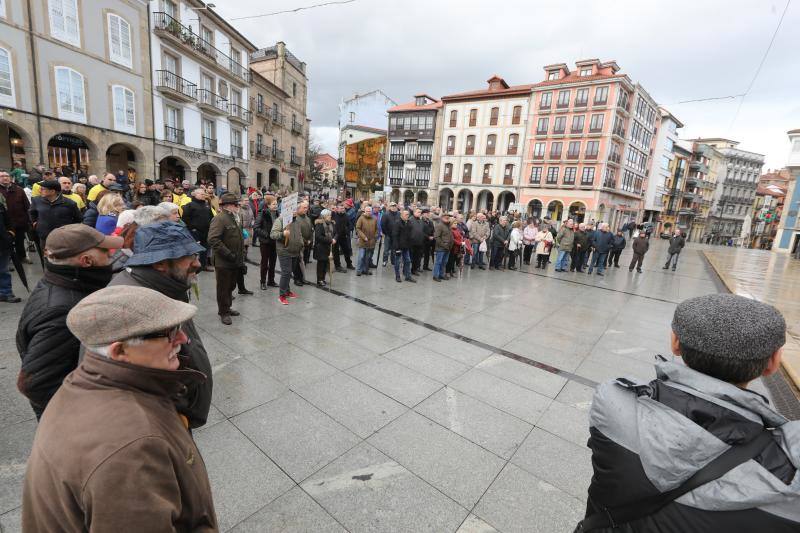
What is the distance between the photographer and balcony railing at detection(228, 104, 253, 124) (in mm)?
23359

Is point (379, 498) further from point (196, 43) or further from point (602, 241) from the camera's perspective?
point (196, 43)

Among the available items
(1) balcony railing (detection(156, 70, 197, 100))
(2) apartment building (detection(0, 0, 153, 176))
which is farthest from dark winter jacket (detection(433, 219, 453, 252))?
(1) balcony railing (detection(156, 70, 197, 100))

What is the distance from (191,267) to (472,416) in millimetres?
2708

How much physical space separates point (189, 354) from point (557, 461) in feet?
9.07

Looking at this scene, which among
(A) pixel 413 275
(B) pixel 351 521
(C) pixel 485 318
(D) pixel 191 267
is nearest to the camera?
(B) pixel 351 521

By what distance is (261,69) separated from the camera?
31.6 metres

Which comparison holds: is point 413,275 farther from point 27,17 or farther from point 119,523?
point 27,17

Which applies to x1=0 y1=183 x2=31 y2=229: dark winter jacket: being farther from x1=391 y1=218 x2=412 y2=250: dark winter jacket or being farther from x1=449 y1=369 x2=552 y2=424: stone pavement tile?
x1=449 y1=369 x2=552 y2=424: stone pavement tile

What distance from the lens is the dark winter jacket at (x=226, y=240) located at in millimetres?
5246

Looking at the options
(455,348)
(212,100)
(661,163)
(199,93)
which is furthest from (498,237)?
(661,163)

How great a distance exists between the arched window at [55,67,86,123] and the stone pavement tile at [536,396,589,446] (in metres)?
19.8

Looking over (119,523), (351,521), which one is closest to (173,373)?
(119,523)

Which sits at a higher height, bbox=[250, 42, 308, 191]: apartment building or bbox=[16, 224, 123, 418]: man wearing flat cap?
bbox=[250, 42, 308, 191]: apartment building

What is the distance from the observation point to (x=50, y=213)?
580cm
